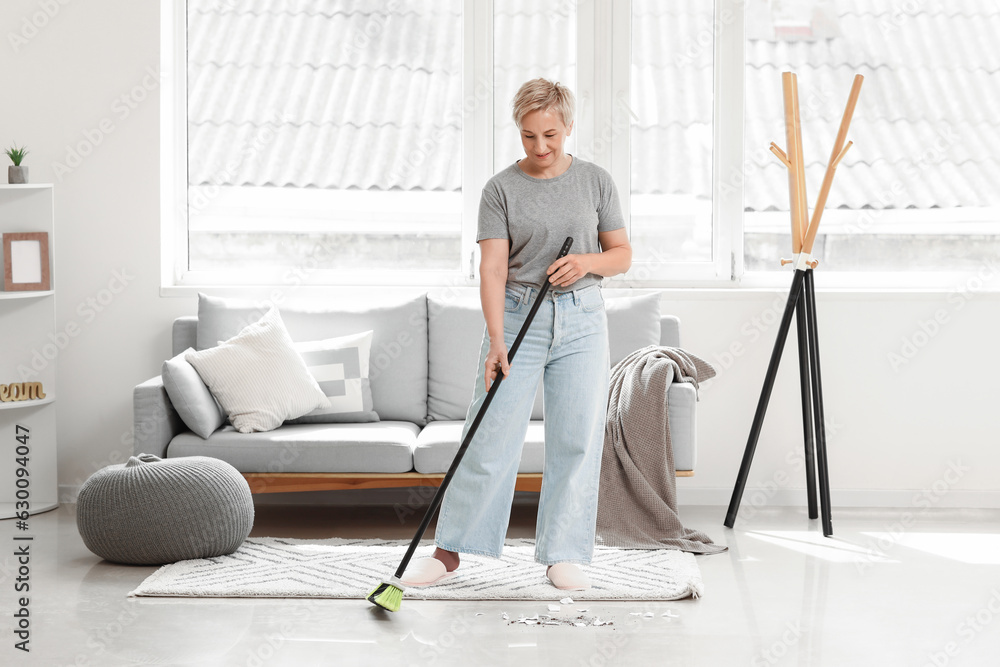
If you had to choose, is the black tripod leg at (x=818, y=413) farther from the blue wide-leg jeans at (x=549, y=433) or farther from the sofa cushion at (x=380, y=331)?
the sofa cushion at (x=380, y=331)

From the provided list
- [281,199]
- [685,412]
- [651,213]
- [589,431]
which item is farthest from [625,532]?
[281,199]

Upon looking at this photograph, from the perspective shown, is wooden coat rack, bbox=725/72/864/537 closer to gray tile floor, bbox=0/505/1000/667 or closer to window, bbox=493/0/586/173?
gray tile floor, bbox=0/505/1000/667

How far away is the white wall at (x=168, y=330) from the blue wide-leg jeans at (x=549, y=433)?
1.51 meters

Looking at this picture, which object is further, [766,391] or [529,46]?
[529,46]

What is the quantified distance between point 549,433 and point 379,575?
2.26 ft

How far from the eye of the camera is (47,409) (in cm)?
393

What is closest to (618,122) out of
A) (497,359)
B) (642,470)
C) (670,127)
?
(670,127)

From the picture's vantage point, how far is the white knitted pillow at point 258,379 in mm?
3486

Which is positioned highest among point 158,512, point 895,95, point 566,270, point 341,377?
point 895,95

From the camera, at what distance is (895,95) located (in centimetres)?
423

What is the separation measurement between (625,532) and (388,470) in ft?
2.79

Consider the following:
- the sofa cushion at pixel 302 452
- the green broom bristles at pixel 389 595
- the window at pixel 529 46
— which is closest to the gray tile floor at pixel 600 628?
the green broom bristles at pixel 389 595

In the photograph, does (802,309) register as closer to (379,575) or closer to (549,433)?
(549,433)

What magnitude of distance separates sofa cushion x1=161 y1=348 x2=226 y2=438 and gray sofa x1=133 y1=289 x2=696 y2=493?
39mm
